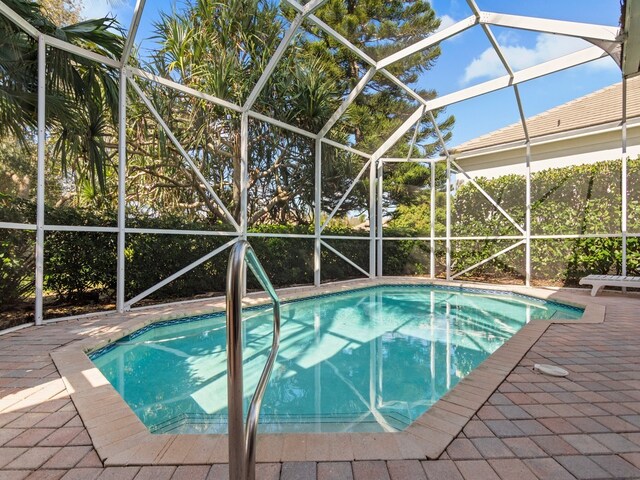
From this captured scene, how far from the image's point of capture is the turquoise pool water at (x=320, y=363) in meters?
2.59

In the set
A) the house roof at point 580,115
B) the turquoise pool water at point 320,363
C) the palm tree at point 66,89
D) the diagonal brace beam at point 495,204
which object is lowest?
the turquoise pool water at point 320,363

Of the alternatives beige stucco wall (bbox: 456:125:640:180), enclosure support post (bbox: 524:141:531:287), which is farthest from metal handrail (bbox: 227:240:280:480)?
beige stucco wall (bbox: 456:125:640:180)

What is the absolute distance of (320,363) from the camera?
3.76 metres

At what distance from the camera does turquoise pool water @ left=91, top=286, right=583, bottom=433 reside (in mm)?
2590

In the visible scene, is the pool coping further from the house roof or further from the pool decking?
the house roof

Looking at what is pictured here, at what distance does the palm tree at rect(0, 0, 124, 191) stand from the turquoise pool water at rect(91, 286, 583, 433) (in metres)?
2.85

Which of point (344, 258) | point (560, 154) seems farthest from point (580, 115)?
point (344, 258)

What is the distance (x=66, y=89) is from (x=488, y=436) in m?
6.09

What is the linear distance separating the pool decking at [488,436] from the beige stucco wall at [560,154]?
28.3ft

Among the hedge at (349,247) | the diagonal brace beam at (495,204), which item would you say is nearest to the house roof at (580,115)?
the diagonal brace beam at (495,204)

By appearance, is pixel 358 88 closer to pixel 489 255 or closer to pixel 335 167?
pixel 335 167

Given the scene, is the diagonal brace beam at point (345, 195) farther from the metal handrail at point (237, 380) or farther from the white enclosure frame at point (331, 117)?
the metal handrail at point (237, 380)

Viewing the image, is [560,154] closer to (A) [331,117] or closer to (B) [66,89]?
(A) [331,117]

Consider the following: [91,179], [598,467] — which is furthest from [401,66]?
[598,467]
